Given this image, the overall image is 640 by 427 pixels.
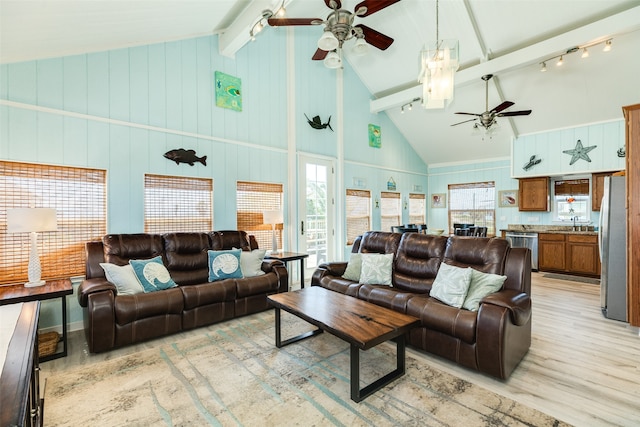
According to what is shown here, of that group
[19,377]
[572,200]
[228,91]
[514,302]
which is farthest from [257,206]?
[572,200]

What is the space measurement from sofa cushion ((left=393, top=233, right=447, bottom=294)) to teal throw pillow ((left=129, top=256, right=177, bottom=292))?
2602mm

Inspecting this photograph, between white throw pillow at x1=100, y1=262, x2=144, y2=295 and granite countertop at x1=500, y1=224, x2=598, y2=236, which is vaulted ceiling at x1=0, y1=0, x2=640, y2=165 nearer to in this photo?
granite countertop at x1=500, y1=224, x2=598, y2=236

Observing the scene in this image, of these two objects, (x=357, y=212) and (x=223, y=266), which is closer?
(x=223, y=266)

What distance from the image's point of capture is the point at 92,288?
2838mm

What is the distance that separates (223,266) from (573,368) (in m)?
3.62

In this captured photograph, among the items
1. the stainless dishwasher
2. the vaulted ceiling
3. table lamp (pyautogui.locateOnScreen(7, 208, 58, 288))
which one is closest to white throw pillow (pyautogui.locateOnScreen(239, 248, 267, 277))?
table lamp (pyautogui.locateOnScreen(7, 208, 58, 288))

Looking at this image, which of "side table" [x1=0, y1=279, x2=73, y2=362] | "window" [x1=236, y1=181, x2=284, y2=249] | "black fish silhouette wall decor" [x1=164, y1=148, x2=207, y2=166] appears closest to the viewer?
"side table" [x1=0, y1=279, x2=73, y2=362]

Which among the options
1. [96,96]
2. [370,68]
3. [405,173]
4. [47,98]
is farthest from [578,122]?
[47,98]

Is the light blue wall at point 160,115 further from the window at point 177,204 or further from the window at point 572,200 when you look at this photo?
the window at point 572,200

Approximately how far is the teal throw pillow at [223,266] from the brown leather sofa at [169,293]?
0.14 metres

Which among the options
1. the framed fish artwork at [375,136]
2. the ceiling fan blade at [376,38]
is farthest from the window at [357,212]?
the ceiling fan blade at [376,38]

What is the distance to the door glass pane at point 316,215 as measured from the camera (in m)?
5.69

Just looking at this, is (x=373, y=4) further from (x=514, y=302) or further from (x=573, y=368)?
(x=573, y=368)

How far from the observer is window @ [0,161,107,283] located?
10.1ft
